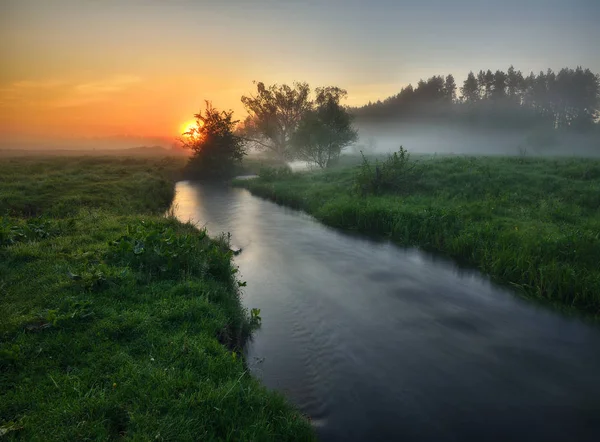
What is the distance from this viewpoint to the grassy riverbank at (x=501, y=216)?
11.8m

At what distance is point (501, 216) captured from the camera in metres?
17.3

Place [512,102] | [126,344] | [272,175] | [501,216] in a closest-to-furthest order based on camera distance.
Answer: [126,344]
[501,216]
[272,175]
[512,102]

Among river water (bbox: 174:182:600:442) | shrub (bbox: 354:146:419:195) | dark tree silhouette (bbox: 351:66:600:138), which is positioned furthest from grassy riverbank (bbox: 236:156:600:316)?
dark tree silhouette (bbox: 351:66:600:138)

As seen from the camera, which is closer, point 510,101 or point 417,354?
point 417,354

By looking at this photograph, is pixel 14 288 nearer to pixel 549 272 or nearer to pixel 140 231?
pixel 140 231

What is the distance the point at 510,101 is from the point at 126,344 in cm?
11101

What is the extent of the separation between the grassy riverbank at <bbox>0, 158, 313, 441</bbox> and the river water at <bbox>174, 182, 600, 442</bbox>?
1171 millimetres

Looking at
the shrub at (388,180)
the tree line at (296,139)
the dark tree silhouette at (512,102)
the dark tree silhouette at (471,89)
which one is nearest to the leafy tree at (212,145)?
the tree line at (296,139)

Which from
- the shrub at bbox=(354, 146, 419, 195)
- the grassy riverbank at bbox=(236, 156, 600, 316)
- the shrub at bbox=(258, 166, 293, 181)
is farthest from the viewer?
the shrub at bbox=(258, 166, 293, 181)

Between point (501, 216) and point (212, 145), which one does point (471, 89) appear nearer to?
point (212, 145)

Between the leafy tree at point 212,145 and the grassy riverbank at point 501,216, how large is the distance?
952 inches

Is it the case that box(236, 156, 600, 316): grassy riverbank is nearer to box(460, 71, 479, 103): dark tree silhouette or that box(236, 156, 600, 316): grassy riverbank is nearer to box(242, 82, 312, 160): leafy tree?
box(242, 82, 312, 160): leafy tree

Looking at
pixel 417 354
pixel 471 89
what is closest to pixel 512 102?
pixel 471 89

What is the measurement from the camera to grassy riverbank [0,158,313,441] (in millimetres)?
4785
